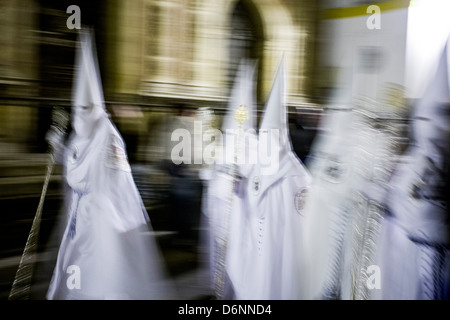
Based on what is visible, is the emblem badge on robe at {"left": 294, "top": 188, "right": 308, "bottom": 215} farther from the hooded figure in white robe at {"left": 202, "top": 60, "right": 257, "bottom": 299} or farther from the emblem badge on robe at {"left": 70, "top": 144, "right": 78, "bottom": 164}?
the emblem badge on robe at {"left": 70, "top": 144, "right": 78, "bottom": 164}

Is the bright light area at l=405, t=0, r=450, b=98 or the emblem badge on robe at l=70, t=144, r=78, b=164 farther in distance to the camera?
the bright light area at l=405, t=0, r=450, b=98

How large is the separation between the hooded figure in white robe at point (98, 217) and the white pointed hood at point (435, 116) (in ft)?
4.04

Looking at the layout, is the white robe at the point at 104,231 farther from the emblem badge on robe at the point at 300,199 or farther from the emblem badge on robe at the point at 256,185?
the emblem badge on robe at the point at 300,199

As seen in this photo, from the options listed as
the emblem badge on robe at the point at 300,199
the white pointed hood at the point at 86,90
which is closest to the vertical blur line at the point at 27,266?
the white pointed hood at the point at 86,90

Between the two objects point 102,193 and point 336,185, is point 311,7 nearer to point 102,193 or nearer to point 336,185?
point 336,185

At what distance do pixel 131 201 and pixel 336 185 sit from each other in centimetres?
89

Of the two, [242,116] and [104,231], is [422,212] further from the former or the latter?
[104,231]

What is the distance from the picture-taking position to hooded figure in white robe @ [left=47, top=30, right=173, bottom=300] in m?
1.96

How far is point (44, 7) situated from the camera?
1.92m

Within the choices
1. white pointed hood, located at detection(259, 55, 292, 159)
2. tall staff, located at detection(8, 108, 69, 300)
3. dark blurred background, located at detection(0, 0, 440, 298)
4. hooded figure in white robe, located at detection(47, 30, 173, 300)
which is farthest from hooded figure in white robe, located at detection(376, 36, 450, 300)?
tall staff, located at detection(8, 108, 69, 300)

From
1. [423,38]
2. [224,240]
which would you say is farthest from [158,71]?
[423,38]

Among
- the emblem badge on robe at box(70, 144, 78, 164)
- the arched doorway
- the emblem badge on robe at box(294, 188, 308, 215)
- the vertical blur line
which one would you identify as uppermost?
the arched doorway

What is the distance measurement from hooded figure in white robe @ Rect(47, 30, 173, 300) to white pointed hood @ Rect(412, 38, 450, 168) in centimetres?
123
